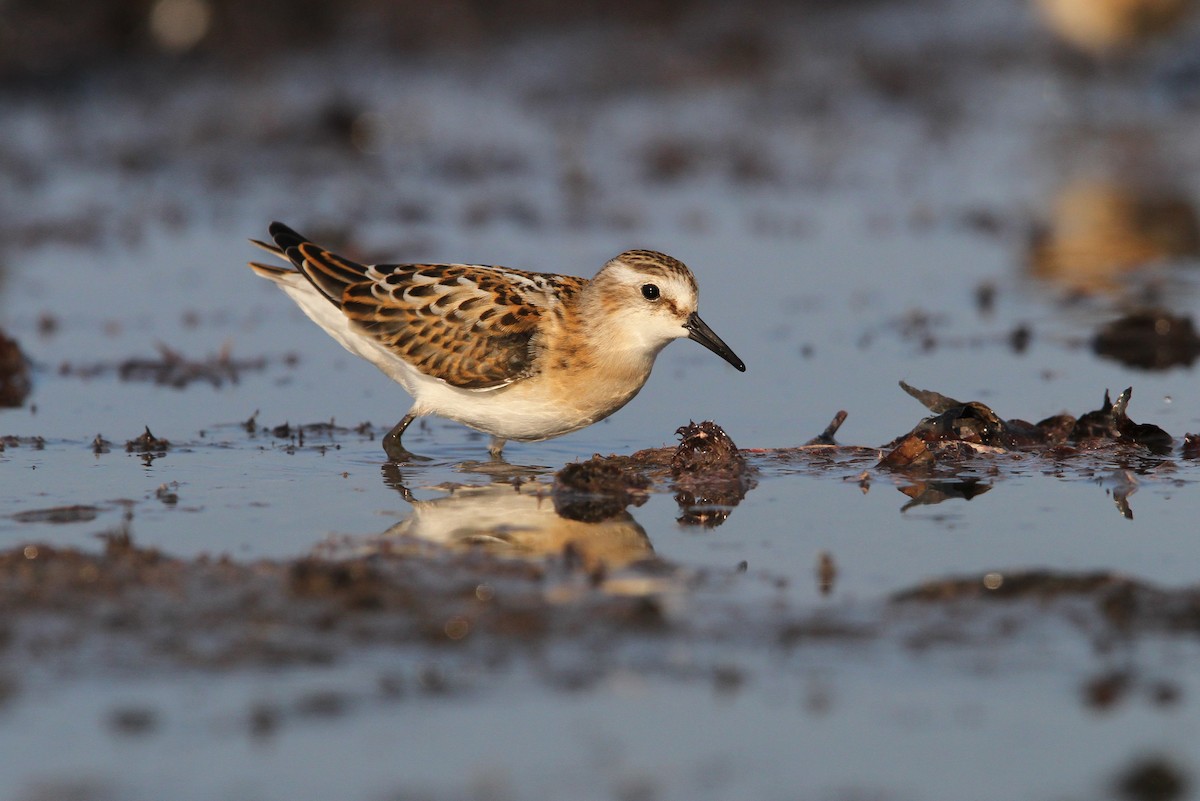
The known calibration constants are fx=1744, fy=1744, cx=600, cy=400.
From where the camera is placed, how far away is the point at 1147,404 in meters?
9.98

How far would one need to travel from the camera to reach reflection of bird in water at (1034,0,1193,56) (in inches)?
848

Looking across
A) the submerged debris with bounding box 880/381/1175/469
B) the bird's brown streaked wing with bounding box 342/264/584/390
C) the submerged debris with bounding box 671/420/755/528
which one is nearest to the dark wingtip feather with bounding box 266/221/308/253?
the bird's brown streaked wing with bounding box 342/264/584/390

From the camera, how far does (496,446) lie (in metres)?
9.38

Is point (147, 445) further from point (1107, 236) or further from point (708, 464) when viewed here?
point (1107, 236)

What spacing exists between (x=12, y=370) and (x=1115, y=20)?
1561 centimetres

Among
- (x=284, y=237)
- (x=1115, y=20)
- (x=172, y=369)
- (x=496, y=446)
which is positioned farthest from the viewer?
(x=1115, y=20)

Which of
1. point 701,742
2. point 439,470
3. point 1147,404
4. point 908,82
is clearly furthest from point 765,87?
point 701,742

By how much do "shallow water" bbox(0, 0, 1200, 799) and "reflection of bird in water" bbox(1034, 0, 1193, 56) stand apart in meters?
0.76

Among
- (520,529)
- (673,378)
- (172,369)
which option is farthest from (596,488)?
(172,369)

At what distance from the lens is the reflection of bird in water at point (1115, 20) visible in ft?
70.6

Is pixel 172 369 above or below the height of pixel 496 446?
above

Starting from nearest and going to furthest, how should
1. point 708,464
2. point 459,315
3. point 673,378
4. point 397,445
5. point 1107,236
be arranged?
point 708,464 → point 397,445 → point 459,315 → point 673,378 → point 1107,236

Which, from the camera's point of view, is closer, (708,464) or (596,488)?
(596,488)

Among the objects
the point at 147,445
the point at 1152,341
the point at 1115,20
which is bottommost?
the point at 147,445
